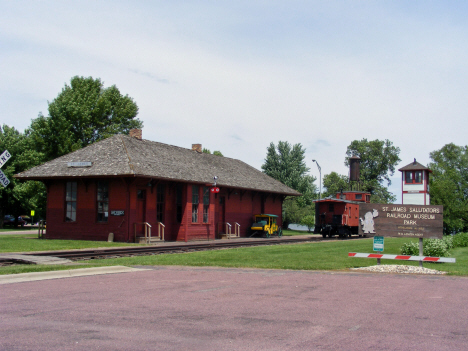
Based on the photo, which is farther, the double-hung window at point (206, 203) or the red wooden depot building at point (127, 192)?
the double-hung window at point (206, 203)

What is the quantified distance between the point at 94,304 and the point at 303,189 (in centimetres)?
5443

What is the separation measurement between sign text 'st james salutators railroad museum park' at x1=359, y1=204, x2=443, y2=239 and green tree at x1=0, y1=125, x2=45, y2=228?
118 ft

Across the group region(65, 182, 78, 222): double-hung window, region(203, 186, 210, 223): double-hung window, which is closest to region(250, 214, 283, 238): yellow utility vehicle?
region(203, 186, 210, 223): double-hung window

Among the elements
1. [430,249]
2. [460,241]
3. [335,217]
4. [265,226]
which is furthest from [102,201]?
[460,241]

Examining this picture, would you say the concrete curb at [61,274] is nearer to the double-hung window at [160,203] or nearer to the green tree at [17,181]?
the double-hung window at [160,203]

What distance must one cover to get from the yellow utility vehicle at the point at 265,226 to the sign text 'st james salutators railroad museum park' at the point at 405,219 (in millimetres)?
22845

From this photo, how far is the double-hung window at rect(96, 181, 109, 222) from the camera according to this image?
28500mm

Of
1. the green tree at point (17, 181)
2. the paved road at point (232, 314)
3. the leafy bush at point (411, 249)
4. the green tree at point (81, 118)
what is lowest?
the paved road at point (232, 314)

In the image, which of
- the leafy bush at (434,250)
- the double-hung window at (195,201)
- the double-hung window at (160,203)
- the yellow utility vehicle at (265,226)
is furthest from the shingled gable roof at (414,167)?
the leafy bush at (434,250)

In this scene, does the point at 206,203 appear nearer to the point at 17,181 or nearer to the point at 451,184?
the point at 17,181

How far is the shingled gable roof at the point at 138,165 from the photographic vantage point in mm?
27938

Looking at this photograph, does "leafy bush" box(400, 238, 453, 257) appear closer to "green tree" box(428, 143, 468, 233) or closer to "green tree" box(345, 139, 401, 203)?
"green tree" box(428, 143, 468, 233)

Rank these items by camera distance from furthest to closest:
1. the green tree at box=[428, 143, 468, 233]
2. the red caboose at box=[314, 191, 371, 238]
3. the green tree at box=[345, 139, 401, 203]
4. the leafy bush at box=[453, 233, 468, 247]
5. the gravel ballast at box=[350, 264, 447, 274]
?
the green tree at box=[345, 139, 401, 203] < the green tree at box=[428, 143, 468, 233] < the red caboose at box=[314, 191, 371, 238] < the leafy bush at box=[453, 233, 468, 247] < the gravel ballast at box=[350, 264, 447, 274]

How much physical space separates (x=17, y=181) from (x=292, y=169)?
33.0 m
